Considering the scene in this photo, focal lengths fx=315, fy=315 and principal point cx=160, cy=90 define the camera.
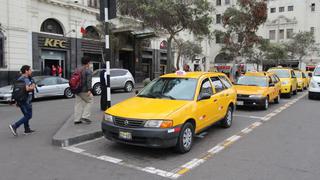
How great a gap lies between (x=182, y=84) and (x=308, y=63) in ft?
175

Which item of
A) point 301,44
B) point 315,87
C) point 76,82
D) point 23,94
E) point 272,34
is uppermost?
point 272,34

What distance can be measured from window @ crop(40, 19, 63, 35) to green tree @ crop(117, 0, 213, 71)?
6.67 meters

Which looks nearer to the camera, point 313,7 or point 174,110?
point 174,110

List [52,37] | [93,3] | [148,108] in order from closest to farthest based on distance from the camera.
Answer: [148,108] → [52,37] → [93,3]

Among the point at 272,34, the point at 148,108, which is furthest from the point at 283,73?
the point at 272,34

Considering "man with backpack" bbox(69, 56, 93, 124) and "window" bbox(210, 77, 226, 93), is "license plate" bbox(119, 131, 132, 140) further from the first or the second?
"window" bbox(210, 77, 226, 93)

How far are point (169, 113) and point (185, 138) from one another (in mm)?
732

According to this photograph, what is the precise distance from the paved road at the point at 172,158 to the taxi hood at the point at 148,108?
0.81 meters

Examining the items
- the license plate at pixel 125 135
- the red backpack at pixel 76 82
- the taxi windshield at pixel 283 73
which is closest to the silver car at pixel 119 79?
the taxi windshield at pixel 283 73

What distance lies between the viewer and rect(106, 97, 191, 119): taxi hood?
5.88 meters

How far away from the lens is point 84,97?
334 inches

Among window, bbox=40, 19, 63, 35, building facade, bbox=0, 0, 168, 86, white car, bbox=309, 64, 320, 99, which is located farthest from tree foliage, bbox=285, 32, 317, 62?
window, bbox=40, 19, 63, 35

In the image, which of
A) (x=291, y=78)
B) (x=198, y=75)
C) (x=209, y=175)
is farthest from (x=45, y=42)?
(x=209, y=175)

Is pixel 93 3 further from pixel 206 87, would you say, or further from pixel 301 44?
pixel 301 44
